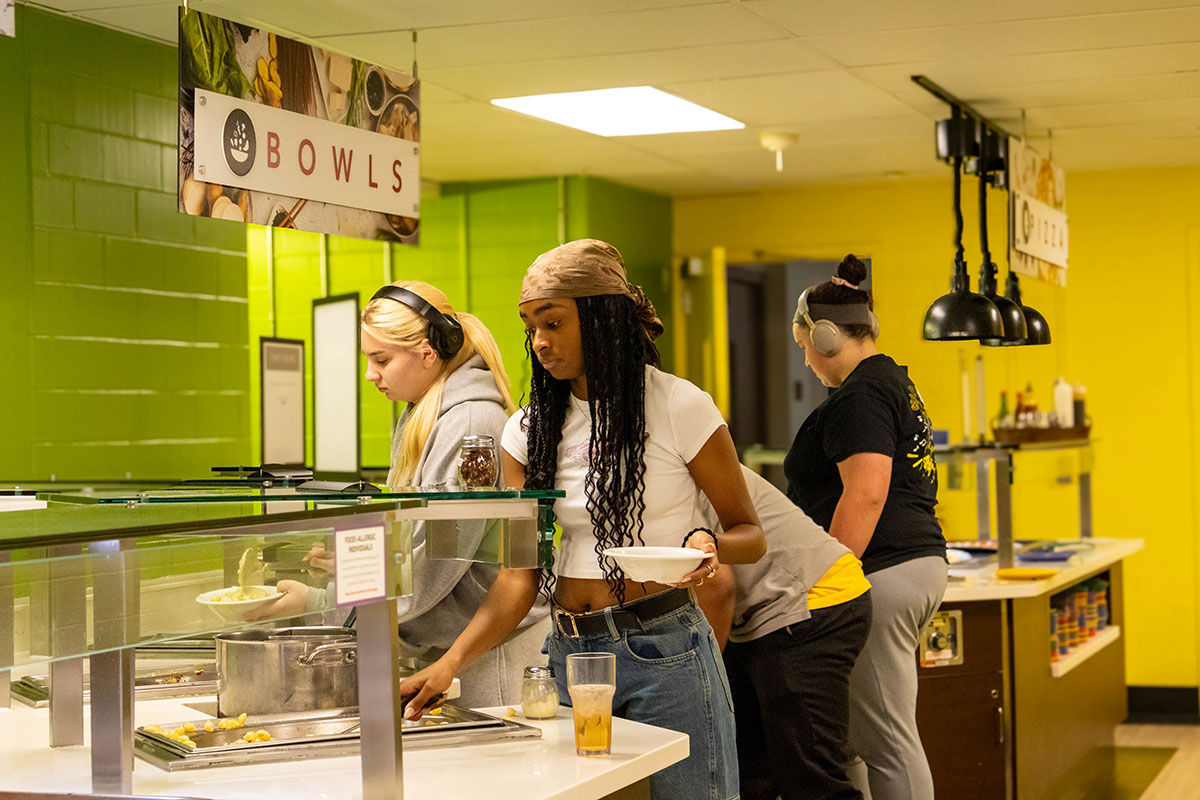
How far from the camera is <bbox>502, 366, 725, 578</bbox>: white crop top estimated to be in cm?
254

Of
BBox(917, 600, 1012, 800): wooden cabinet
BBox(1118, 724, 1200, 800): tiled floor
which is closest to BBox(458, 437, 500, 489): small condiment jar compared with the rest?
BBox(917, 600, 1012, 800): wooden cabinet

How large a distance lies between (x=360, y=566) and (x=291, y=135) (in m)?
1.81

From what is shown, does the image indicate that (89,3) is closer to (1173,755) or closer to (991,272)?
(991,272)

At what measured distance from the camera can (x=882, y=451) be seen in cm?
356

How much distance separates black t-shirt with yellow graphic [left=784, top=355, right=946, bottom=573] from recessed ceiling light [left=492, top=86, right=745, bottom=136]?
1894 mm

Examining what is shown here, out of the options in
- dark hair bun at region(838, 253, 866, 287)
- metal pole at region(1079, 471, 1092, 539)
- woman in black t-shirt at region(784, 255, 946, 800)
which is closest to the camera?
woman in black t-shirt at region(784, 255, 946, 800)

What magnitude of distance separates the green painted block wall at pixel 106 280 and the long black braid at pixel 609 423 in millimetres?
2150

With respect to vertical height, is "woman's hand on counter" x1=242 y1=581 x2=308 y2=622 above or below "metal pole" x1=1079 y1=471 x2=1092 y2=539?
above

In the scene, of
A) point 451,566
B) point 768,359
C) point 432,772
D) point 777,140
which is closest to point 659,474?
point 451,566

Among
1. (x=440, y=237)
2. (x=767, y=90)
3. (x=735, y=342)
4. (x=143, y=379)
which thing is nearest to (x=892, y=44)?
(x=767, y=90)

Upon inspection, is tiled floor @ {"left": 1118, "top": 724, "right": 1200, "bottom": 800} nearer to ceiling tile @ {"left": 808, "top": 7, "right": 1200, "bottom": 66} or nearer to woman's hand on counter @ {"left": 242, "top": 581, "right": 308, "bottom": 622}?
ceiling tile @ {"left": 808, "top": 7, "right": 1200, "bottom": 66}

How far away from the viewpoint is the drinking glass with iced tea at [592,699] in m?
2.14

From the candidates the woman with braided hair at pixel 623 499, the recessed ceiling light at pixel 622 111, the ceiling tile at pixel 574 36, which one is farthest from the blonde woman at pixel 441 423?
the recessed ceiling light at pixel 622 111

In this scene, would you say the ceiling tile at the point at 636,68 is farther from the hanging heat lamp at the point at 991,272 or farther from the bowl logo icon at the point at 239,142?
the bowl logo icon at the point at 239,142
